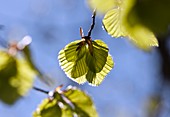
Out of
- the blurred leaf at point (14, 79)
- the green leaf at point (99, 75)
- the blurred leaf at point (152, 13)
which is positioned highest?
the blurred leaf at point (14, 79)

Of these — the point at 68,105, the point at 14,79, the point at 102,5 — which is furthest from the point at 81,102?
the point at 102,5

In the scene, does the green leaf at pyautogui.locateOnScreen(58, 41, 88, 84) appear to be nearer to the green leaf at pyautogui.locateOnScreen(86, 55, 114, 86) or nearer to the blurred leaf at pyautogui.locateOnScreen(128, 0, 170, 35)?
the green leaf at pyautogui.locateOnScreen(86, 55, 114, 86)

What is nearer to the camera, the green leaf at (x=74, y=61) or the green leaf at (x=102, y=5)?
the green leaf at (x=102, y=5)

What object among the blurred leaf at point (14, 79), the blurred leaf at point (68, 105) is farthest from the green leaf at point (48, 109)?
the blurred leaf at point (14, 79)

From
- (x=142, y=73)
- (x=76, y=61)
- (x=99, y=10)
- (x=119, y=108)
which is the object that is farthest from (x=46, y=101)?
(x=142, y=73)

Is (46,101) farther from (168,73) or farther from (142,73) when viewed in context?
(142,73)

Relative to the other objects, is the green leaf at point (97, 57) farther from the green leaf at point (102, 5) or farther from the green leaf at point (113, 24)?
the green leaf at point (102, 5)
